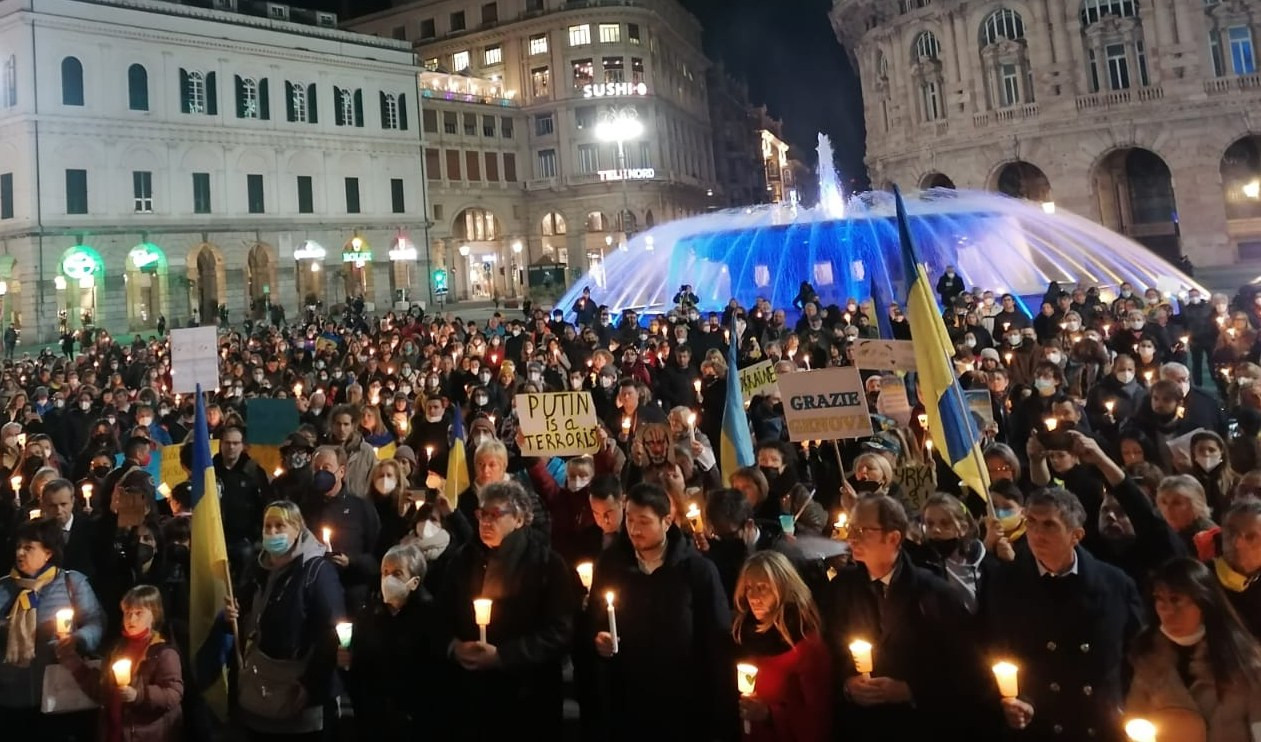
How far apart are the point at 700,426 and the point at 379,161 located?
47480 millimetres

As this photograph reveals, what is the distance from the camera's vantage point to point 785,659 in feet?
13.0

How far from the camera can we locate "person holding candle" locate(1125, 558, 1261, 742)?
3186mm

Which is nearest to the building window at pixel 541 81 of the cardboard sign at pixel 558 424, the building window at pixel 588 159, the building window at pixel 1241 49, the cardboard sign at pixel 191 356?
the building window at pixel 588 159

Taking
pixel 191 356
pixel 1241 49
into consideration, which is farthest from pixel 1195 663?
pixel 1241 49

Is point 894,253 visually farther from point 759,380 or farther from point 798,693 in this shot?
point 798,693

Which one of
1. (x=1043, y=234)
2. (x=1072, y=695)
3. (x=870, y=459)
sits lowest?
(x=1072, y=695)

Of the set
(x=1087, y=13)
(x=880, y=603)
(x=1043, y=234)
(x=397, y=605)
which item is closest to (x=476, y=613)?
(x=397, y=605)

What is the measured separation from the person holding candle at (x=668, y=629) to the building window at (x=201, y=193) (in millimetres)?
47984

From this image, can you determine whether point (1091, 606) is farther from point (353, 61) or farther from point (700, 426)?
point (353, 61)

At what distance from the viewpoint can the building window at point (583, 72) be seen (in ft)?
211

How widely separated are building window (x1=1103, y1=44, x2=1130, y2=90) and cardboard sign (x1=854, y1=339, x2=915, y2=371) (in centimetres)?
4090

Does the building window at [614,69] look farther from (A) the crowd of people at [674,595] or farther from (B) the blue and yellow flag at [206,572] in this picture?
(B) the blue and yellow flag at [206,572]

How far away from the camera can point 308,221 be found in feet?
164

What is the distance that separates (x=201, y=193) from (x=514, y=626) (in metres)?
48.1
